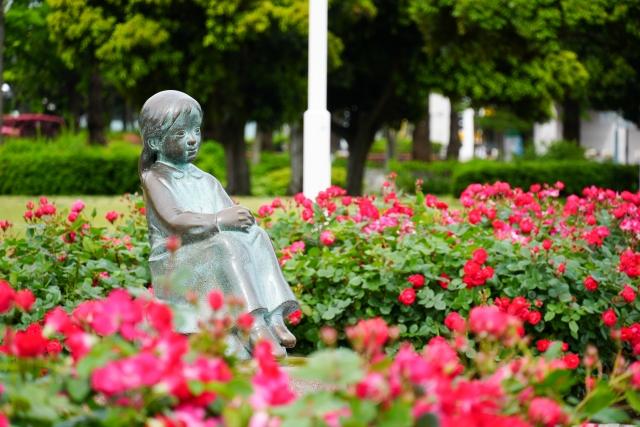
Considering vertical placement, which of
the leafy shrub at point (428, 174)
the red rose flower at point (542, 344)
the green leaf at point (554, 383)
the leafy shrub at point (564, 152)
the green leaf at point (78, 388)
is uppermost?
the green leaf at point (78, 388)

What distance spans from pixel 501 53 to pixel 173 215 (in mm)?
16062

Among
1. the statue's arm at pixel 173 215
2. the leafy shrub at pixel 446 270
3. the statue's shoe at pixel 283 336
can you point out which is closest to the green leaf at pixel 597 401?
the statue's shoe at pixel 283 336

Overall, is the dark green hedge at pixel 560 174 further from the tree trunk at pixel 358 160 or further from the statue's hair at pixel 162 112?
the statue's hair at pixel 162 112

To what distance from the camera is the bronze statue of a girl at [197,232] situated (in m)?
4.73

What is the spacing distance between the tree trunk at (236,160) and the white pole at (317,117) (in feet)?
44.7

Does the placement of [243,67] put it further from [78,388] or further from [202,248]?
[78,388]

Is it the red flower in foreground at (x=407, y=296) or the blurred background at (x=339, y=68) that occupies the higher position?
the blurred background at (x=339, y=68)

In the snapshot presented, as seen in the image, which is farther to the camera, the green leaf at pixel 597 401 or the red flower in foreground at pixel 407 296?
the red flower in foreground at pixel 407 296

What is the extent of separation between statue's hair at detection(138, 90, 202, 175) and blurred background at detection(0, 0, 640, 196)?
1333 cm

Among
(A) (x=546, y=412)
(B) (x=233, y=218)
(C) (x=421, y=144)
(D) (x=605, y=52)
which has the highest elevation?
(D) (x=605, y=52)

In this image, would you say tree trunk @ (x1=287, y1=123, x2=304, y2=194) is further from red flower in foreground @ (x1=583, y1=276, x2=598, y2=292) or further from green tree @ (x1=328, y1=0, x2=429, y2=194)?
red flower in foreground @ (x1=583, y1=276, x2=598, y2=292)

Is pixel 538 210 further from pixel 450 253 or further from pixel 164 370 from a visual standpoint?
pixel 164 370

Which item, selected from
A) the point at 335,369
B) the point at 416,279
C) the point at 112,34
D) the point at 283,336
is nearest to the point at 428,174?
the point at 112,34

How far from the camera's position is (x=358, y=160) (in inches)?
953
